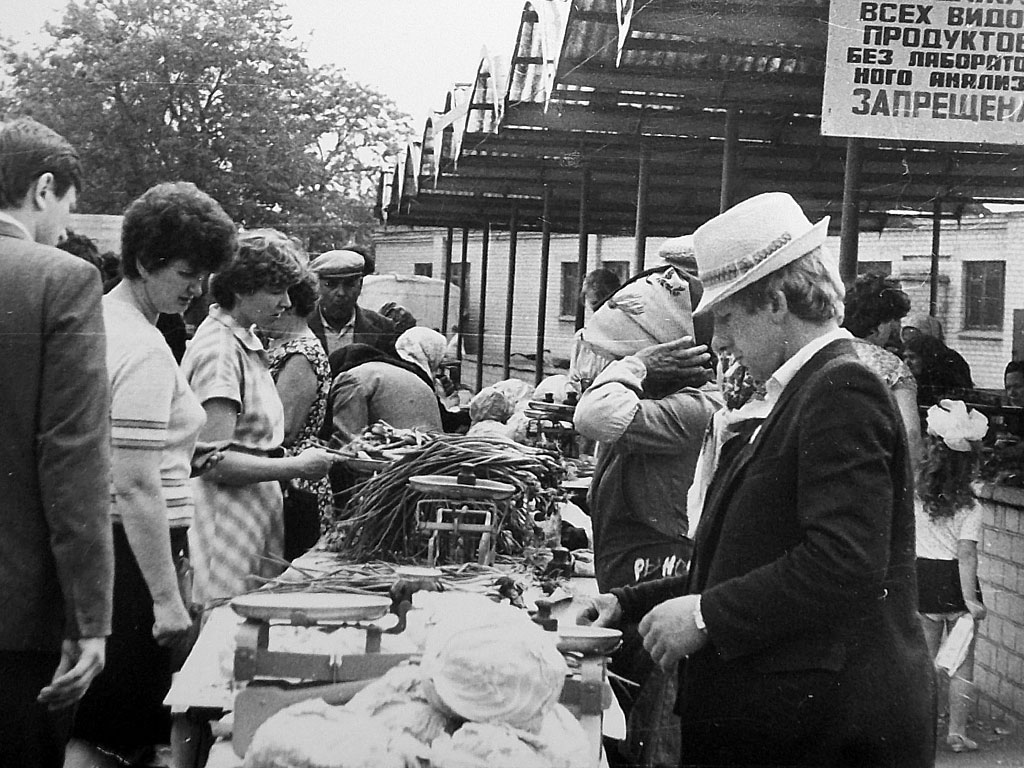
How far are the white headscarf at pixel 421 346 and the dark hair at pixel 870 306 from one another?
5.04 ft

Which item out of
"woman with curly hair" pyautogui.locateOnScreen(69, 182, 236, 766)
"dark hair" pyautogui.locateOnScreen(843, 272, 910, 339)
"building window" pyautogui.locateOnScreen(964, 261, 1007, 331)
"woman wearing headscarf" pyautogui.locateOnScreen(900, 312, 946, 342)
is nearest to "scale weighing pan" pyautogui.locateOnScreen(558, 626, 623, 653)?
"woman with curly hair" pyautogui.locateOnScreen(69, 182, 236, 766)

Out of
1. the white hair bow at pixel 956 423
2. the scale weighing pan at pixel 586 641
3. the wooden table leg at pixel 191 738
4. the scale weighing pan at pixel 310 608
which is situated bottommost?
the wooden table leg at pixel 191 738

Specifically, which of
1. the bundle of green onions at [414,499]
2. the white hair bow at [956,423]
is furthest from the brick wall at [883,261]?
the bundle of green onions at [414,499]

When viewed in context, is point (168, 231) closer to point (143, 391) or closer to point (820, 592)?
point (143, 391)

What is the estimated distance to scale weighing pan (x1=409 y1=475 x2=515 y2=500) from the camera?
3242mm

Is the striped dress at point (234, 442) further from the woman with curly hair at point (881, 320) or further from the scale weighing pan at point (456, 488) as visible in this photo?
the woman with curly hair at point (881, 320)

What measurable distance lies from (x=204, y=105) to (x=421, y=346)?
4.53ft

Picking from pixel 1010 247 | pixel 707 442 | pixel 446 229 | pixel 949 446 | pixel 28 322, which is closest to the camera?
pixel 28 322

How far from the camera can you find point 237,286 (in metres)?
3.20

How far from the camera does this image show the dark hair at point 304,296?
3.56m

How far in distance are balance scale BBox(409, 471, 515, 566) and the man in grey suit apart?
1.41 meters

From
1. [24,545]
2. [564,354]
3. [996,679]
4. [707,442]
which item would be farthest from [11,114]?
[996,679]

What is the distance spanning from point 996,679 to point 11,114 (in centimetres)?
380

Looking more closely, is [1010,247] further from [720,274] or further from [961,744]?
[720,274]
